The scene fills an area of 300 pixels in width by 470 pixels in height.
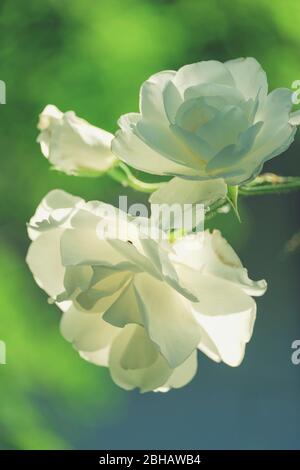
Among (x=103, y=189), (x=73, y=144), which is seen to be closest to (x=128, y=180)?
(x=73, y=144)

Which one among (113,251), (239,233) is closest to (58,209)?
(113,251)

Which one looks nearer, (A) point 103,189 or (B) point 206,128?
(B) point 206,128
